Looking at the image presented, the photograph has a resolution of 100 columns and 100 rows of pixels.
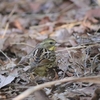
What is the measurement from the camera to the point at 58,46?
161 inches

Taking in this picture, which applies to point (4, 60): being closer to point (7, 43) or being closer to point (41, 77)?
point (7, 43)

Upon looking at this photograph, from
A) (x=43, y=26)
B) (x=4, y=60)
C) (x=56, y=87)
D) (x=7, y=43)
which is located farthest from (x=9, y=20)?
(x=56, y=87)

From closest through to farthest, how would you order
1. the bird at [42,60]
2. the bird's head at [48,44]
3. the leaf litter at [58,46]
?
the leaf litter at [58,46], the bird at [42,60], the bird's head at [48,44]

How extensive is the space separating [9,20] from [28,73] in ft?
9.80

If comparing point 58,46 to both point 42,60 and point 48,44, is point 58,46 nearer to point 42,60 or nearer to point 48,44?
point 48,44

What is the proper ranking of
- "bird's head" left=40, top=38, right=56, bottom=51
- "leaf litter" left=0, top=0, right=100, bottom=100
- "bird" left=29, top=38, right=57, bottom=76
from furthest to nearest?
"bird's head" left=40, top=38, right=56, bottom=51
"bird" left=29, top=38, right=57, bottom=76
"leaf litter" left=0, top=0, right=100, bottom=100

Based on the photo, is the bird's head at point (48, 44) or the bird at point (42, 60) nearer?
the bird at point (42, 60)

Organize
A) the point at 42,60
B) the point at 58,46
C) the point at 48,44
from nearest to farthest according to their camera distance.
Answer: the point at 42,60 → the point at 48,44 → the point at 58,46

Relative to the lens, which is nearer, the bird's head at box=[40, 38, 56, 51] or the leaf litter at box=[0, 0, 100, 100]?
the leaf litter at box=[0, 0, 100, 100]

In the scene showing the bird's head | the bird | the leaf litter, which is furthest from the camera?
the bird's head

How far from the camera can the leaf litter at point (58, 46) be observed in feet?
9.32

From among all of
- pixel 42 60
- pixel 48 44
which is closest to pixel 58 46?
pixel 48 44

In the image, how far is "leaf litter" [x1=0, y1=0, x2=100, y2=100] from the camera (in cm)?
284

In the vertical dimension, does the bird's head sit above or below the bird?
above
